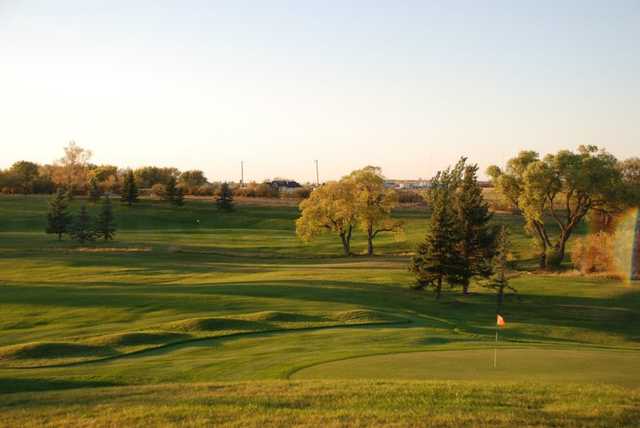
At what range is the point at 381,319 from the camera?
106 ft

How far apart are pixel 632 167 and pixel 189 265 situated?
4938 centimetres

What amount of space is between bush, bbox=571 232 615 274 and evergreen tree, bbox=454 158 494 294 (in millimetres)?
15365

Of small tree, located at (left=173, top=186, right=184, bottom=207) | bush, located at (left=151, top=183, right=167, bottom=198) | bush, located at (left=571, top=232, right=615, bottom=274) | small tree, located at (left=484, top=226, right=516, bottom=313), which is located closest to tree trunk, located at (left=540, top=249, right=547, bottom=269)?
bush, located at (left=571, top=232, right=615, bottom=274)

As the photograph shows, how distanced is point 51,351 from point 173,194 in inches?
3993

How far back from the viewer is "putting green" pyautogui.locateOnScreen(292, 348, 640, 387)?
1827 cm

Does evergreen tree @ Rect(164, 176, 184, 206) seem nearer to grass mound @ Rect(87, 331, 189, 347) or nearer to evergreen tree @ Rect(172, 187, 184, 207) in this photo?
evergreen tree @ Rect(172, 187, 184, 207)

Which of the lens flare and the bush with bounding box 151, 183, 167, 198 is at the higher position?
the bush with bounding box 151, 183, 167, 198

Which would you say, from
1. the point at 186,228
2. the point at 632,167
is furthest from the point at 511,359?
the point at 186,228

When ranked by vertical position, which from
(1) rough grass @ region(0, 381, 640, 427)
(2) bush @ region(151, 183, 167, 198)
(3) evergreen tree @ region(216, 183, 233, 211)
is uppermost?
(2) bush @ region(151, 183, 167, 198)

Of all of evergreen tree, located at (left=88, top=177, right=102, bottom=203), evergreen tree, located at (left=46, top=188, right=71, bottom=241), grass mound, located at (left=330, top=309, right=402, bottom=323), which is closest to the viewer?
grass mound, located at (left=330, top=309, right=402, bottom=323)

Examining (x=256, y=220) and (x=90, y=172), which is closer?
(x=256, y=220)

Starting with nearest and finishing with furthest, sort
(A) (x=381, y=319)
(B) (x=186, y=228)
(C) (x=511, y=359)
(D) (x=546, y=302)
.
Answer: (C) (x=511, y=359), (A) (x=381, y=319), (D) (x=546, y=302), (B) (x=186, y=228)

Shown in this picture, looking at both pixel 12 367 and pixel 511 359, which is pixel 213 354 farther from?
pixel 511 359

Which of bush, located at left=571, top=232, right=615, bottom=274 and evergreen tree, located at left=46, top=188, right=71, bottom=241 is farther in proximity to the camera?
evergreen tree, located at left=46, top=188, right=71, bottom=241
